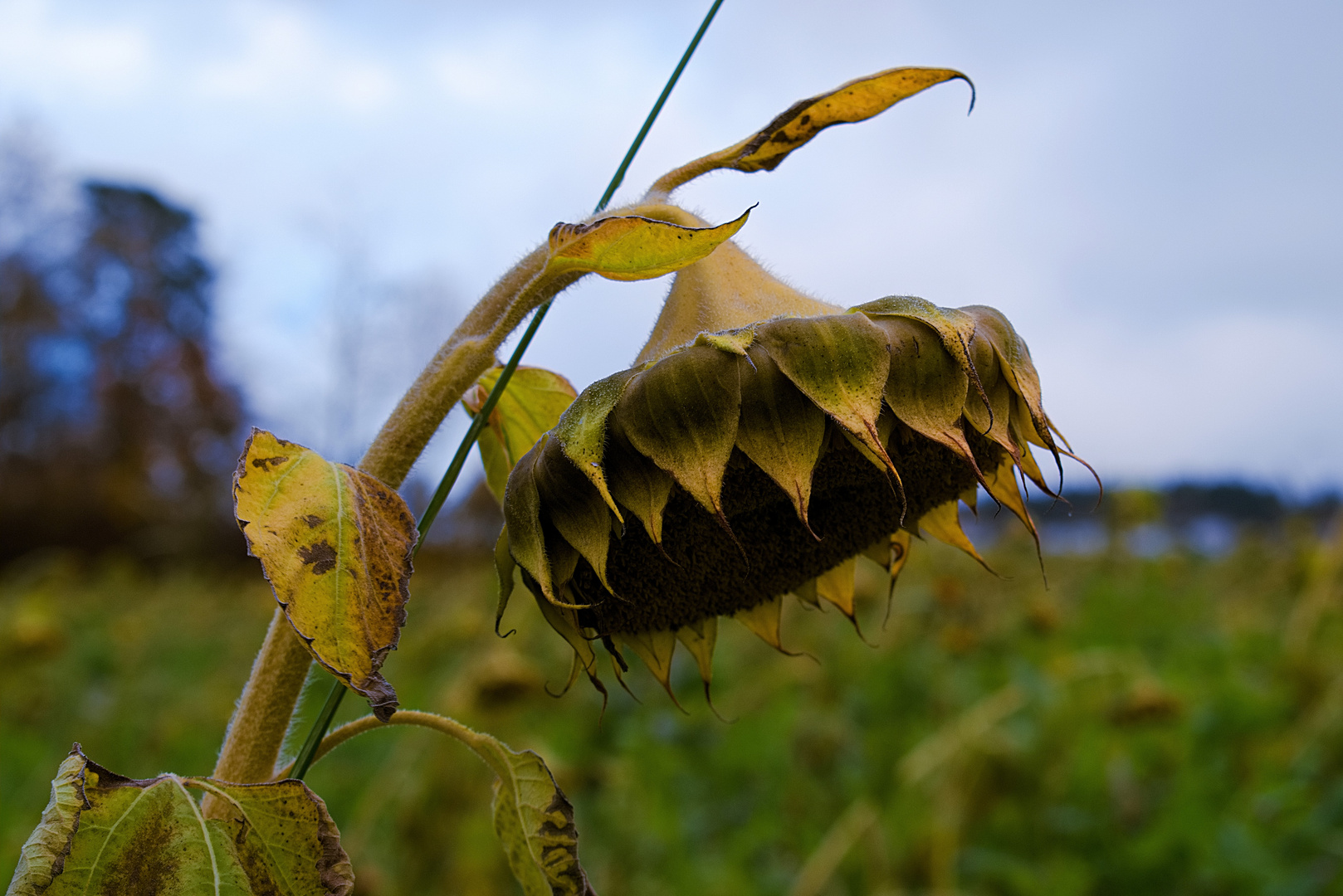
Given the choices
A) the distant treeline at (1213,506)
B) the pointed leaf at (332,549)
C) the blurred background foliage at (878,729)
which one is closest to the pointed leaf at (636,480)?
the pointed leaf at (332,549)

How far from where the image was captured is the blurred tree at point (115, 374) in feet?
44.2

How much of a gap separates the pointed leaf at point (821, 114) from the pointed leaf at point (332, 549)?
0.29 metres

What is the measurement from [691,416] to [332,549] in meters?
0.18

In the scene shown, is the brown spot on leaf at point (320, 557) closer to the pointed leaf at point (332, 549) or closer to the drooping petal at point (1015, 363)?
the pointed leaf at point (332, 549)

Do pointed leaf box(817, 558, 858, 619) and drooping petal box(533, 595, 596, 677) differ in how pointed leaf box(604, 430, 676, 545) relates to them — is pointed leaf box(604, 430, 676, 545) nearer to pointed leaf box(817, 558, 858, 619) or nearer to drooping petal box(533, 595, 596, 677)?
drooping petal box(533, 595, 596, 677)

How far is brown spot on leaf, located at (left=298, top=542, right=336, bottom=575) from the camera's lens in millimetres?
446

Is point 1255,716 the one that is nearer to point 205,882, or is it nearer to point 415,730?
point 415,730

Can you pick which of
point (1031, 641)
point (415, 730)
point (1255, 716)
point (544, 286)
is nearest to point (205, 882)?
point (544, 286)

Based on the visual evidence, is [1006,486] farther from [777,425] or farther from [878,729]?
[878,729]

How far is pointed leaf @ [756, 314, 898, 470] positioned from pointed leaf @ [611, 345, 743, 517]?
0.10 feet

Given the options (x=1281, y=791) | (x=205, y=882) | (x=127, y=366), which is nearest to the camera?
(x=205, y=882)

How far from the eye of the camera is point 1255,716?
2996 millimetres

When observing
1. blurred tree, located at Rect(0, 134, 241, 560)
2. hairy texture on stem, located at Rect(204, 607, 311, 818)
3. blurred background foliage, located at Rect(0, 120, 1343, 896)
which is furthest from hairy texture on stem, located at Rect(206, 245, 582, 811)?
blurred tree, located at Rect(0, 134, 241, 560)

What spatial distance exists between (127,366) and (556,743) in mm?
16647
